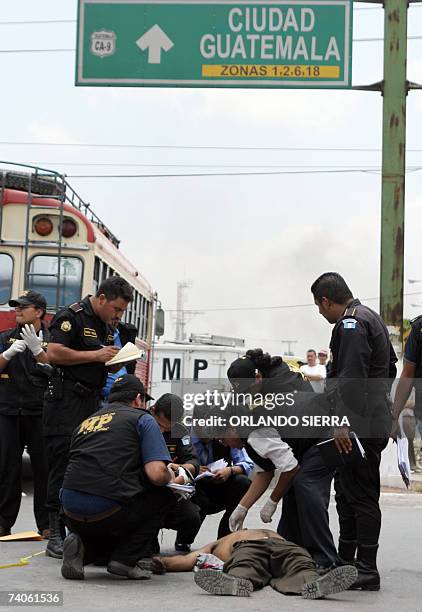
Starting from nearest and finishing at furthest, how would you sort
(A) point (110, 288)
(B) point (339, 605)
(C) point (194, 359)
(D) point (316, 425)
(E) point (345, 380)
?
(B) point (339, 605) → (E) point (345, 380) → (D) point (316, 425) → (A) point (110, 288) → (C) point (194, 359)

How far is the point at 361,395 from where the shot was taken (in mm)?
6684

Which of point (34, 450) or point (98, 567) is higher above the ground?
point (34, 450)

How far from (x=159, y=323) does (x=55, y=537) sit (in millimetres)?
12058

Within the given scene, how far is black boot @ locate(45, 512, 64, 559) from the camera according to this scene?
7.71m

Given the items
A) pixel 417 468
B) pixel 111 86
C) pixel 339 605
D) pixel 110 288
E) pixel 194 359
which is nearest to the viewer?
pixel 339 605

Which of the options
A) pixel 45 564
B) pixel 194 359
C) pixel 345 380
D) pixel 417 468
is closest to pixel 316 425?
pixel 345 380

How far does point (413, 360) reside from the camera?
727cm

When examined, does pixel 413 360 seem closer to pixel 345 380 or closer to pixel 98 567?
pixel 345 380

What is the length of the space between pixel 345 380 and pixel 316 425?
0.58m

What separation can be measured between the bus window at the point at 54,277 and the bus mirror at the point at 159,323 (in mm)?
6582

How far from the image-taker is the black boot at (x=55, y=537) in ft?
25.3

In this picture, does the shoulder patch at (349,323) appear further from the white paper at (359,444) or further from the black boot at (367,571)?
the black boot at (367,571)

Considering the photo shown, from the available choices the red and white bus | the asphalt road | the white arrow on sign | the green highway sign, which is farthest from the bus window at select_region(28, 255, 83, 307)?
the asphalt road

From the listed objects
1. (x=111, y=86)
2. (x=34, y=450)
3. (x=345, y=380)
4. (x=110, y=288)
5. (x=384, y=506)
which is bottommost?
(x=384, y=506)
